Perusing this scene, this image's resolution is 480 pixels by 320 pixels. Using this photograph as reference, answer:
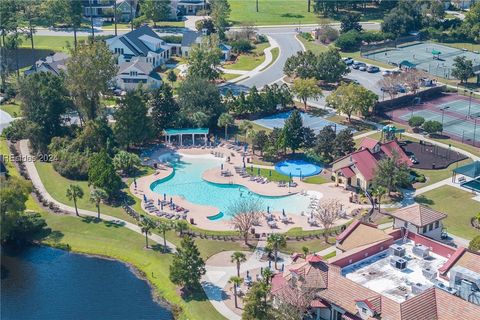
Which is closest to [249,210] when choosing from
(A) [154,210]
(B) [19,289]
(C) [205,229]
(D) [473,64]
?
(C) [205,229]

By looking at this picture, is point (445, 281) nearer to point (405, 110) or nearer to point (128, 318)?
point (128, 318)

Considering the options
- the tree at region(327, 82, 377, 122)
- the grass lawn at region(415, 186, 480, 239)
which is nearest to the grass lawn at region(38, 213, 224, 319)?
the grass lawn at region(415, 186, 480, 239)

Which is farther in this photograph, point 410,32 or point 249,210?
point 410,32

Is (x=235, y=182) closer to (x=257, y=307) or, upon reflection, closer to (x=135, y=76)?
(x=257, y=307)

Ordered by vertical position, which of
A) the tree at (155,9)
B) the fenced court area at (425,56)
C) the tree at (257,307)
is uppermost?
the tree at (155,9)

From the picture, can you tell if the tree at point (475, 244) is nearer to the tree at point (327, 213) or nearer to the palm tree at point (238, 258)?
the tree at point (327, 213)

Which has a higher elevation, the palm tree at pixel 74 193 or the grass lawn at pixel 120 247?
the palm tree at pixel 74 193

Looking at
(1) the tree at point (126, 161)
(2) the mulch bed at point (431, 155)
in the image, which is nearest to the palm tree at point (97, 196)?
(1) the tree at point (126, 161)
